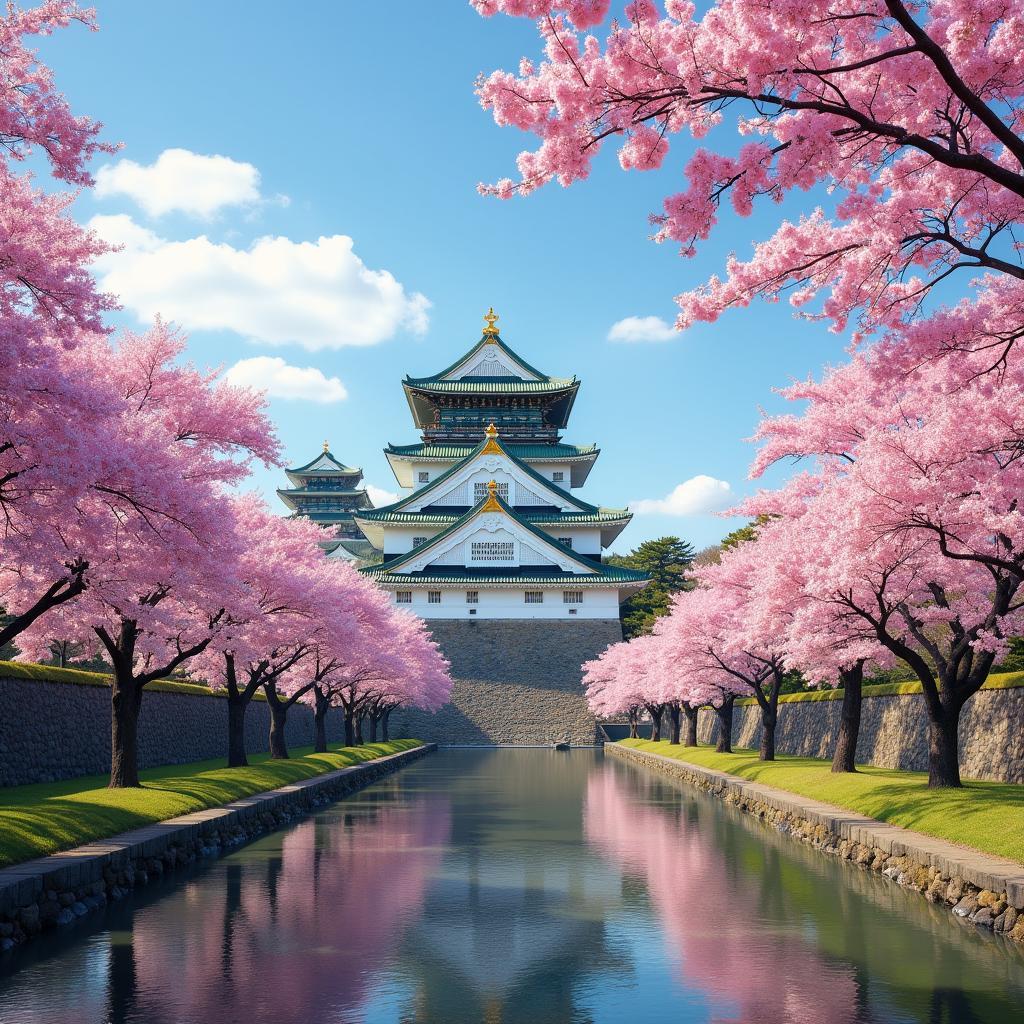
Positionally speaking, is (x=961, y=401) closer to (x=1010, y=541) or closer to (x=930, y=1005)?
(x=1010, y=541)

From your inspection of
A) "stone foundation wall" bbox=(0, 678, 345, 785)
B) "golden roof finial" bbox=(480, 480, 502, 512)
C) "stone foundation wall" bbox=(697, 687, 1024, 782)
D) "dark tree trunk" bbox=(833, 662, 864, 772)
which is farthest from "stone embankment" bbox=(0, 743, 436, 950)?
"golden roof finial" bbox=(480, 480, 502, 512)

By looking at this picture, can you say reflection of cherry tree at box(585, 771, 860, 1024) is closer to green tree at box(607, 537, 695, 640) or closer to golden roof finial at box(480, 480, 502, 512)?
golden roof finial at box(480, 480, 502, 512)

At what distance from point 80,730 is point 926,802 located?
1805cm

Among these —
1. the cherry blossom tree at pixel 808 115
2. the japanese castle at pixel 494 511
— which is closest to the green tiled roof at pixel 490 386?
the japanese castle at pixel 494 511

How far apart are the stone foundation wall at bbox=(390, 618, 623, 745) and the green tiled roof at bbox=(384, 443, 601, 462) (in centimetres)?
1211

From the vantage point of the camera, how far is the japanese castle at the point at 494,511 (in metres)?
65.0

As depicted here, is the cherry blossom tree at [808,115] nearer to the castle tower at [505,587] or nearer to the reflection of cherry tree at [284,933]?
the reflection of cherry tree at [284,933]

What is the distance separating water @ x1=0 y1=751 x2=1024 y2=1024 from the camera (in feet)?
26.7

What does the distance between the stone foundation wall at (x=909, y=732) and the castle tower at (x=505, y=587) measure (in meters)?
20.8

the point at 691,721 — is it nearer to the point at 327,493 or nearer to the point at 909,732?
the point at 909,732

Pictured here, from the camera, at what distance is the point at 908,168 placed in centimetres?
1062

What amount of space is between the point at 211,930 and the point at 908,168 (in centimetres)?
1003

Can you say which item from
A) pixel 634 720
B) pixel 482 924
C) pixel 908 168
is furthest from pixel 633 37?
pixel 634 720

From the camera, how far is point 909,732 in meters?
27.6
